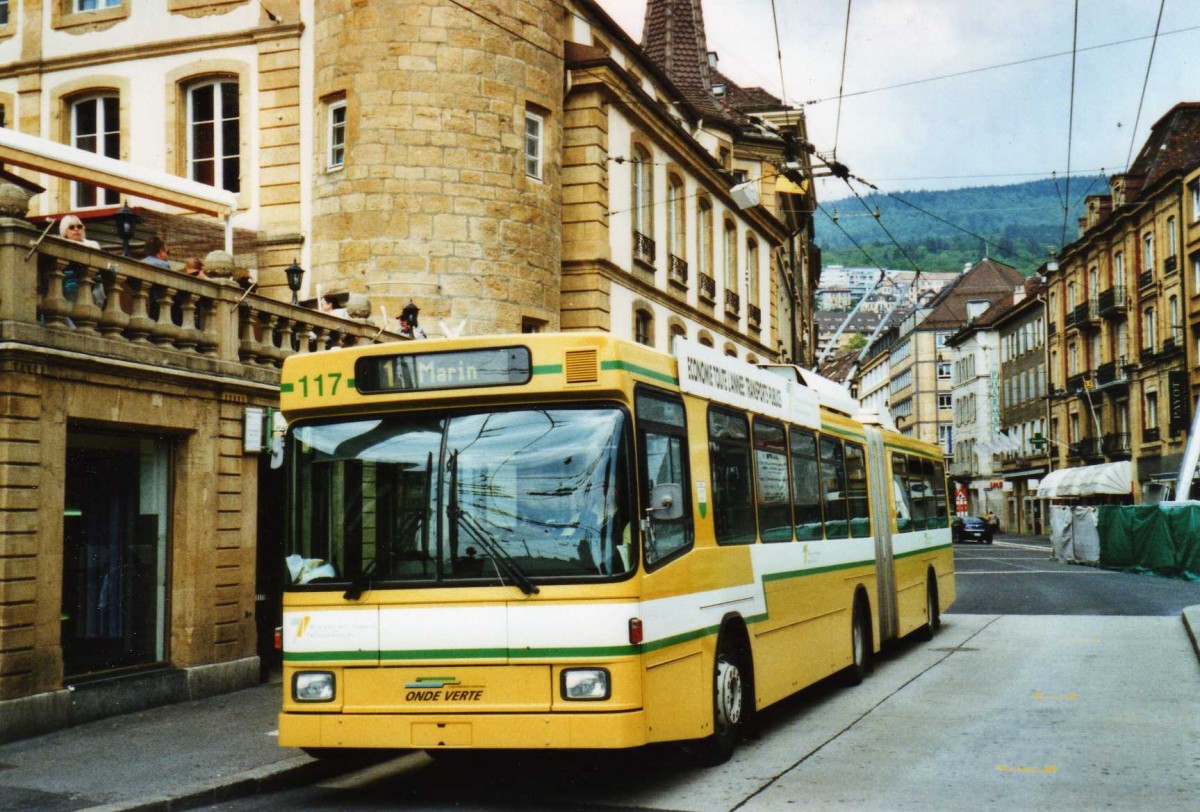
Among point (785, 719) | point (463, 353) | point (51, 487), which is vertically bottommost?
point (785, 719)

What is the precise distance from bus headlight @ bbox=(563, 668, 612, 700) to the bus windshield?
1.77 ft

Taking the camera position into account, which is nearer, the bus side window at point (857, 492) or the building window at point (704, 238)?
the bus side window at point (857, 492)

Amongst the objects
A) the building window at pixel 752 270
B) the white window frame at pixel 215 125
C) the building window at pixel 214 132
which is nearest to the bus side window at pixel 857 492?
the building window at pixel 214 132

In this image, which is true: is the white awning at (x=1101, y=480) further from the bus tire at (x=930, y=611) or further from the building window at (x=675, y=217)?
the bus tire at (x=930, y=611)

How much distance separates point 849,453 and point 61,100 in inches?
713

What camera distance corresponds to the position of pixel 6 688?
10.4 m

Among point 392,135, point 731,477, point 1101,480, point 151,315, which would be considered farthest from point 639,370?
point 1101,480

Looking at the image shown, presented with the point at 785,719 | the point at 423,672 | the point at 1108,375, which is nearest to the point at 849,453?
the point at 785,719

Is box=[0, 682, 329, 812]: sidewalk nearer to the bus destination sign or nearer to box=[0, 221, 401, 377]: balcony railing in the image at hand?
the bus destination sign

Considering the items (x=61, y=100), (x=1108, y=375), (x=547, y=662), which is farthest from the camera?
(x=1108, y=375)

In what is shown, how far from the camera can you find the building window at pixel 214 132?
2453cm

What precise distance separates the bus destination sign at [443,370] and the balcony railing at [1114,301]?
61.1 meters

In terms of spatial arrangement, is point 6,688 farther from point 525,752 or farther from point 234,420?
point 525,752

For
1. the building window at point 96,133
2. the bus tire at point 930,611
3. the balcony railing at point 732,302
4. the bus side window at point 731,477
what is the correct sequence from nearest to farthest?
the bus side window at point 731,477
the bus tire at point 930,611
the building window at point 96,133
the balcony railing at point 732,302
